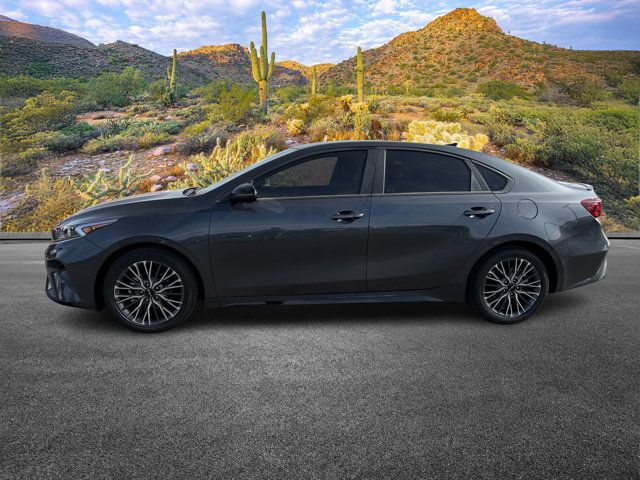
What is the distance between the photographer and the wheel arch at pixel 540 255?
5.81 m

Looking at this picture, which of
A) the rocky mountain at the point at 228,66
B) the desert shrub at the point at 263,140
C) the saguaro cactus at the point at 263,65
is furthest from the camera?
the rocky mountain at the point at 228,66

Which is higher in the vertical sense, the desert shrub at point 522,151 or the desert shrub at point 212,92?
the desert shrub at point 212,92

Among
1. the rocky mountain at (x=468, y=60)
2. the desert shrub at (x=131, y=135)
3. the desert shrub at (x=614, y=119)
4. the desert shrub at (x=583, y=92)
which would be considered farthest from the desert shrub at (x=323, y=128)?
the rocky mountain at (x=468, y=60)

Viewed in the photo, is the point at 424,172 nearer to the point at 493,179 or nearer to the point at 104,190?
the point at 493,179

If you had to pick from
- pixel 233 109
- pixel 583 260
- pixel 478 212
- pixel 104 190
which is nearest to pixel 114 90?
pixel 233 109

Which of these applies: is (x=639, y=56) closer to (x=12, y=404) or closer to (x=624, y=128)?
(x=624, y=128)

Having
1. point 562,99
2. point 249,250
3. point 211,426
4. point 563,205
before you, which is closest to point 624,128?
point 562,99

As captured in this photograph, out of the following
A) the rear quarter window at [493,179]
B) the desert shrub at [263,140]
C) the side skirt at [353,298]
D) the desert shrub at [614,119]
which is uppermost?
the desert shrub at [614,119]

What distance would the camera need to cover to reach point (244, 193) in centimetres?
546

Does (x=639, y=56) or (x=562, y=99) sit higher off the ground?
(x=639, y=56)

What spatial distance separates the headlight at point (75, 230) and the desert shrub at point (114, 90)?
32117 millimetres

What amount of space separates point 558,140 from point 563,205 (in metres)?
17.7

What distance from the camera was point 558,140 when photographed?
22.3 meters

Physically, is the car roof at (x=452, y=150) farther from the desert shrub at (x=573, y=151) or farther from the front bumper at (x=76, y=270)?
the desert shrub at (x=573, y=151)
